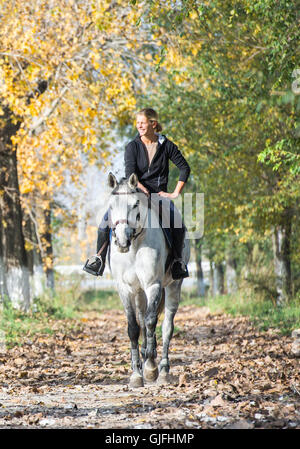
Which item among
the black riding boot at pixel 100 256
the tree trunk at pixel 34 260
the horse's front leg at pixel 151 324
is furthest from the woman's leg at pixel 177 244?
the tree trunk at pixel 34 260

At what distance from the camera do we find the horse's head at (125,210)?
21.6ft

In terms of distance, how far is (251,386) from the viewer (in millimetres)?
6562

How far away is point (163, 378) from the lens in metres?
7.37

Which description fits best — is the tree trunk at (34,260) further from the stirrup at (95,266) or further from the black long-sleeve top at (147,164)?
the black long-sleeve top at (147,164)

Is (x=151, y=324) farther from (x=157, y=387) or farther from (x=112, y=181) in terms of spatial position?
(x=112, y=181)

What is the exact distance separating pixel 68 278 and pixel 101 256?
55.8ft

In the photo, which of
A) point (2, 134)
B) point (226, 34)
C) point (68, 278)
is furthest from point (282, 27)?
point (68, 278)

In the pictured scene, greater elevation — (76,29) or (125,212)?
(76,29)

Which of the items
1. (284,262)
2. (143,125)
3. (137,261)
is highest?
(143,125)

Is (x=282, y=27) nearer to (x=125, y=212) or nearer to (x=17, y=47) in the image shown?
(x=125, y=212)

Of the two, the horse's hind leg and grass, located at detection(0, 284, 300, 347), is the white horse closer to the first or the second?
Result: the horse's hind leg

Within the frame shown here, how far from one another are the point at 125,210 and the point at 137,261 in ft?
2.29

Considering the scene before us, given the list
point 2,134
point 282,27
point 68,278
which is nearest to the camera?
point 282,27

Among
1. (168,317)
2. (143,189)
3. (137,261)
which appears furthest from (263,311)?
(143,189)
